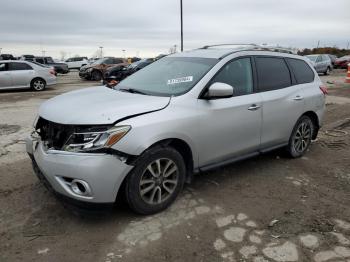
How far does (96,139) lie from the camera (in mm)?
3359

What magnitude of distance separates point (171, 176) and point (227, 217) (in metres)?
0.72

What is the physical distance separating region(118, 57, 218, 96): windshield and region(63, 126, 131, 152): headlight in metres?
0.90

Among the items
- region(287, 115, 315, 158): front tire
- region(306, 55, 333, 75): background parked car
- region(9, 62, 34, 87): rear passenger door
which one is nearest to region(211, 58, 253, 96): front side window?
region(287, 115, 315, 158): front tire

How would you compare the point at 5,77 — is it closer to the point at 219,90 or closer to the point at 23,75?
the point at 23,75

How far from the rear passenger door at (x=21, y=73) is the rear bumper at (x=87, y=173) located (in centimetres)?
1398

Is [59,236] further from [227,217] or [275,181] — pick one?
[275,181]

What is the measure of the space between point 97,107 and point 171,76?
1.23 meters

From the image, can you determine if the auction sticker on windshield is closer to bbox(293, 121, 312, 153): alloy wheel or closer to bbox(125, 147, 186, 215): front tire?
bbox(125, 147, 186, 215): front tire

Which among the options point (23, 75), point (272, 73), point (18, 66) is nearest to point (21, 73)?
point (23, 75)

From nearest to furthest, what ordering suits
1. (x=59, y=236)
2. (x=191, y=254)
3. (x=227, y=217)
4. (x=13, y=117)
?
1. (x=191, y=254)
2. (x=59, y=236)
3. (x=227, y=217)
4. (x=13, y=117)

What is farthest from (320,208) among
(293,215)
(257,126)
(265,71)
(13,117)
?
(13,117)

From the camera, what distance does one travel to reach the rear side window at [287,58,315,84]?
5637mm

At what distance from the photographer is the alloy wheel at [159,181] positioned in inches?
145

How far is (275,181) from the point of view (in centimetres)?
488
